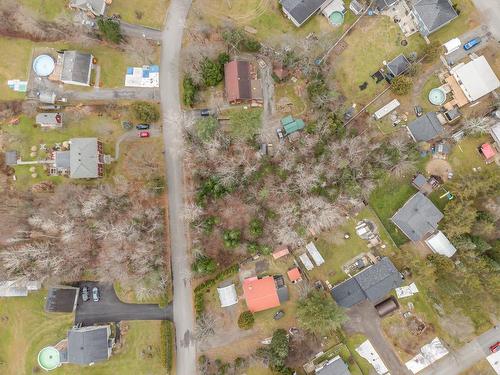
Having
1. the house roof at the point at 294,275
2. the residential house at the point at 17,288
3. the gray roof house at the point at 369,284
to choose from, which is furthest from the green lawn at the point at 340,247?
the residential house at the point at 17,288

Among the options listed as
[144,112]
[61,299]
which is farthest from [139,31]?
[61,299]

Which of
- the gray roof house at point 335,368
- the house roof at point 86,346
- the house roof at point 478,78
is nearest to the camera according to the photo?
the gray roof house at point 335,368

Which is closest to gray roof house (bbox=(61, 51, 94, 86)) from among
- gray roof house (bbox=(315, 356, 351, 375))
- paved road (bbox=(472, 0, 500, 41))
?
gray roof house (bbox=(315, 356, 351, 375))

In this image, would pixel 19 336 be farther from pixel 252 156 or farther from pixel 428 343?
pixel 428 343

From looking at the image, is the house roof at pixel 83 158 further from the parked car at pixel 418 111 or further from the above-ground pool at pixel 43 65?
the parked car at pixel 418 111

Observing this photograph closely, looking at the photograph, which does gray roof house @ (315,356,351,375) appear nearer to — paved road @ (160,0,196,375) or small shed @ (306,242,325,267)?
small shed @ (306,242,325,267)

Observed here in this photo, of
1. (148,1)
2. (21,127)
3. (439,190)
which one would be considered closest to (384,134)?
(439,190)

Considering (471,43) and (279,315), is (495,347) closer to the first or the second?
(279,315)
